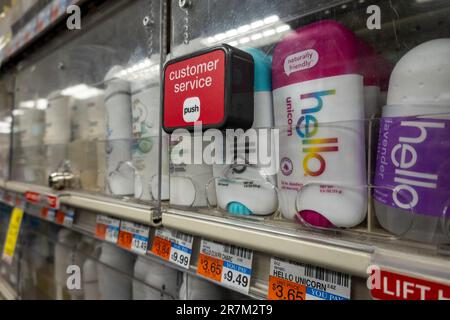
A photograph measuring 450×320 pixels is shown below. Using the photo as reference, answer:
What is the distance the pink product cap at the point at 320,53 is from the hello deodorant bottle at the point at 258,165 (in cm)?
5

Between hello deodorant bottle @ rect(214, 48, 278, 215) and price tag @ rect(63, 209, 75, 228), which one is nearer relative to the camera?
hello deodorant bottle @ rect(214, 48, 278, 215)

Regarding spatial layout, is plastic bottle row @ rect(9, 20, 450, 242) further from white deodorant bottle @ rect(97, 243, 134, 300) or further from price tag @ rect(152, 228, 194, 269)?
white deodorant bottle @ rect(97, 243, 134, 300)

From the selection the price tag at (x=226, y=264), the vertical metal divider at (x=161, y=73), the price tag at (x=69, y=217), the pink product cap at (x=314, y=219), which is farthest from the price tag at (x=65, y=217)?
the pink product cap at (x=314, y=219)

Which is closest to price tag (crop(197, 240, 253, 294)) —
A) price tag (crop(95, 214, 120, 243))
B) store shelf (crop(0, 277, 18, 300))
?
price tag (crop(95, 214, 120, 243))

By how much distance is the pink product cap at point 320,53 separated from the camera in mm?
448

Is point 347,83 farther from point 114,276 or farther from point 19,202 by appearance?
point 19,202

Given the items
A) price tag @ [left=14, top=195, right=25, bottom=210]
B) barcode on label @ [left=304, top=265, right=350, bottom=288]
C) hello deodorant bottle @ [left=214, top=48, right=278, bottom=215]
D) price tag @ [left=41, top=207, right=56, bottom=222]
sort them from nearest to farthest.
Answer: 1. barcode on label @ [left=304, top=265, right=350, bottom=288]
2. hello deodorant bottle @ [left=214, top=48, right=278, bottom=215]
3. price tag @ [left=41, top=207, right=56, bottom=222]
4. price tag @ [left=14, top=195, right=25, bottom=210]

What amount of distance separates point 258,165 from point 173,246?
0.97 feet

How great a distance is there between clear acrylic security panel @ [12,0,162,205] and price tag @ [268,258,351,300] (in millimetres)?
380

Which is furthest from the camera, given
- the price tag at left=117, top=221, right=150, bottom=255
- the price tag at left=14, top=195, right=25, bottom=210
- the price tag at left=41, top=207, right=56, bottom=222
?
the price tag at left=14, top=195, right=25, bottom=210

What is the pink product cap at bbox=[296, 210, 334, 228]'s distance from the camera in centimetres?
45

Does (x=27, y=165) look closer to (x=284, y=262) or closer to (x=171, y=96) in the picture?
(x=171, y=96)

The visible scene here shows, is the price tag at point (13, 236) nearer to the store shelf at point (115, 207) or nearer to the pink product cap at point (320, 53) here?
the store shelf at point (115, 207)

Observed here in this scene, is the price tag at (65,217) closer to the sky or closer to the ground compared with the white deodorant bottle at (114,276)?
closer to the sky
